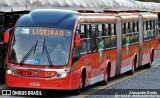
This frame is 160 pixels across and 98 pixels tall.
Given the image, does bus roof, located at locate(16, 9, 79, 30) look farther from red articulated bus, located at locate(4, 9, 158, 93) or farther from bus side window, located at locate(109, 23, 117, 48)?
bus side window, located at locate(109, 23, 117, 48)

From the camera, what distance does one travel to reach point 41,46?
17.0 metres

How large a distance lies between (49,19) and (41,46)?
35.2 inches

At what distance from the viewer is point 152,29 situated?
31938mm

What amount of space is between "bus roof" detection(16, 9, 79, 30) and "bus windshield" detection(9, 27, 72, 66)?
0.15 meters

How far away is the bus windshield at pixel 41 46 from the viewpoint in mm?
16828

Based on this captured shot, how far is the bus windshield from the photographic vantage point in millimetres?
16828

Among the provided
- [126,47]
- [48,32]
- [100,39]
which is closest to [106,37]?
[100,39]

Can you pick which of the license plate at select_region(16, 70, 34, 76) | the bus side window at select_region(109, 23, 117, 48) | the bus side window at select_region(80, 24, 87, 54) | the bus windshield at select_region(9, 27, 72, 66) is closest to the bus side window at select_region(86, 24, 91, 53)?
the bus side window at select_region(80, 24, 87, 54)

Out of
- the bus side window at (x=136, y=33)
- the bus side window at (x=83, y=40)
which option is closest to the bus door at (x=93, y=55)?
the bus side window at (x=83, y=40)

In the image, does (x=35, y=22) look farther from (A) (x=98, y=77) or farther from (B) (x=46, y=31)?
(A) (x=98, y=77)

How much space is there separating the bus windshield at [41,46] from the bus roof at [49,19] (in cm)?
15

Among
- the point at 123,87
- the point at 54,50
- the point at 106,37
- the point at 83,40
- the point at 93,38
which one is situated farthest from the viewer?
the point at 106,37

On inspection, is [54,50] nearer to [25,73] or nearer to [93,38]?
[25,73]

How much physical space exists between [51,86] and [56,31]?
1.62 metres
